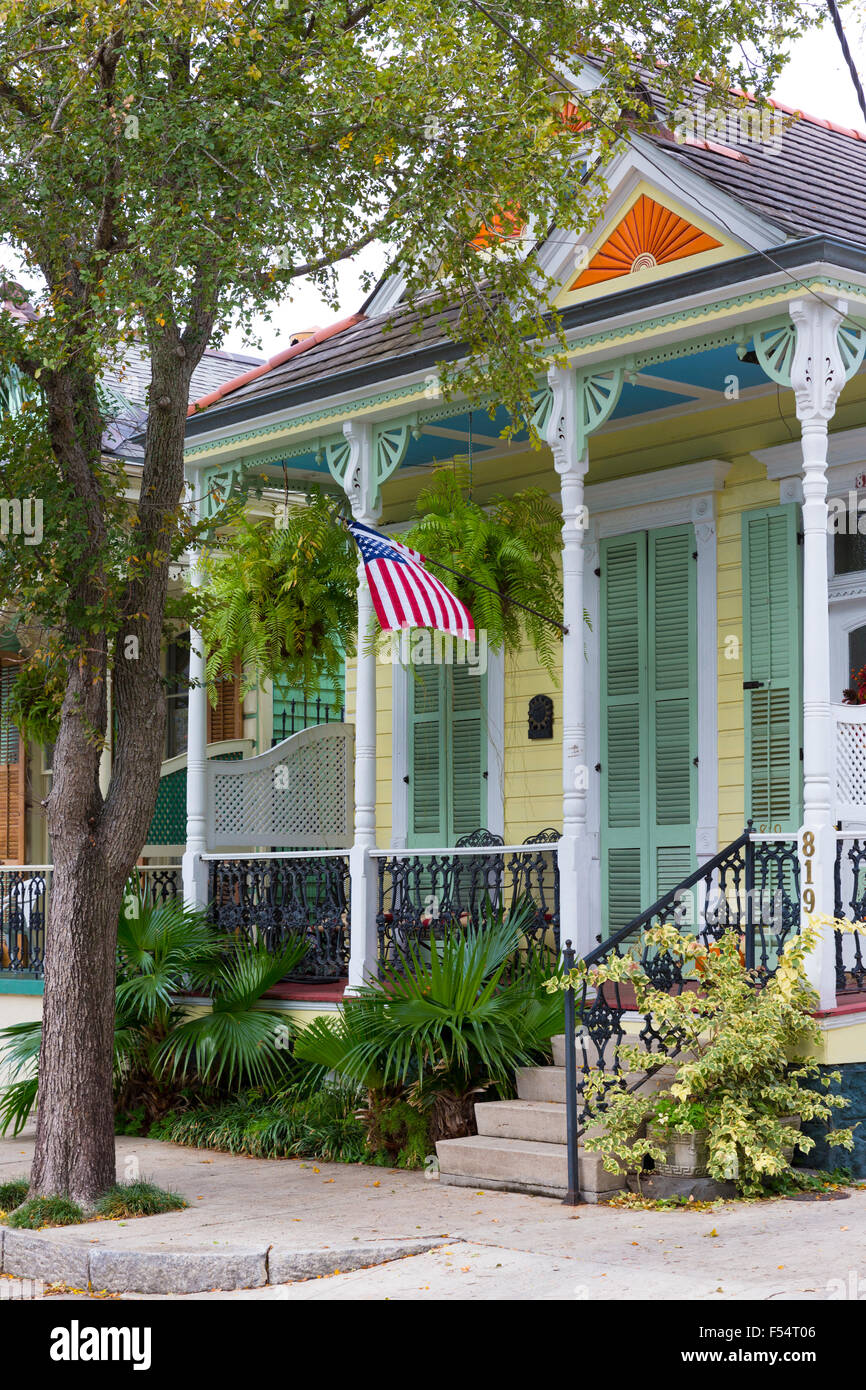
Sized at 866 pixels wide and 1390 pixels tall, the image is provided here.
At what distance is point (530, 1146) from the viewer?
8.49 metres

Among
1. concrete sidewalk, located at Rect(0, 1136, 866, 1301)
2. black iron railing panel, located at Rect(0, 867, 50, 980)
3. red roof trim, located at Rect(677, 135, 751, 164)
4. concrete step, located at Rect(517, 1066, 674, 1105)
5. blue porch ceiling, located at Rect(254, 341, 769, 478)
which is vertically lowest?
concrete sidewalk, located at Rect(0, 1136, 866, 1301)

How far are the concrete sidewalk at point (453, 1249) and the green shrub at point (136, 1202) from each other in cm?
10

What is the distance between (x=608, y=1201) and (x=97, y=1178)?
2.51m

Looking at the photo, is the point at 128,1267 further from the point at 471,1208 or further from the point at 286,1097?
the point at 286,1097

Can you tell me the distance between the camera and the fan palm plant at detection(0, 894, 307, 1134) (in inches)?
415

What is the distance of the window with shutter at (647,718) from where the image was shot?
36.0 ft

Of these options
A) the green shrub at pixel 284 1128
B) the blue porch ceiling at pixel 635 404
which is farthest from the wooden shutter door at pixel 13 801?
the green shrub at pixel 284 1128

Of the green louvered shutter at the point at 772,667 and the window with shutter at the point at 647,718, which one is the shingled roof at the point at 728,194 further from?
the window with shutter at the point at 647,718

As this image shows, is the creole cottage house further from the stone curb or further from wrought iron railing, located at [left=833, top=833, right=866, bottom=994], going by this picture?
the stone curb

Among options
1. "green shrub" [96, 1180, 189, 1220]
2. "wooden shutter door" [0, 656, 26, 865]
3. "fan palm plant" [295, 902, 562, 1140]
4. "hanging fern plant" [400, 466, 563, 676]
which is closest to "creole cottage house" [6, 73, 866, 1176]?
"fan palm plant" [295, 902, 562, 1140]

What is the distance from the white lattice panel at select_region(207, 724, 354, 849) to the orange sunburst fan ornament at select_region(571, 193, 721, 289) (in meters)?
4.54

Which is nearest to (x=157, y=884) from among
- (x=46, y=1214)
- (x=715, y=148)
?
(x=46, y=1214)

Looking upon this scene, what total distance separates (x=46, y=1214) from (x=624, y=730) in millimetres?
5227

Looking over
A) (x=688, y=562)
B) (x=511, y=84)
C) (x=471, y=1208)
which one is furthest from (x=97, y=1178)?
(x=511, y=84)
